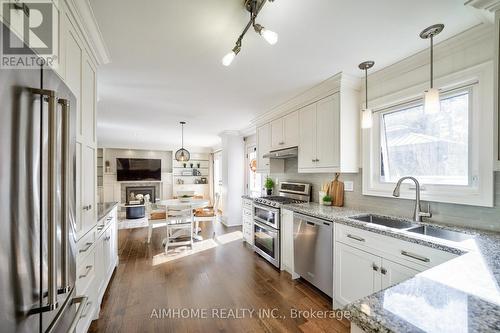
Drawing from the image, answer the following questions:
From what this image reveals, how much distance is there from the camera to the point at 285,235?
9.45 ft

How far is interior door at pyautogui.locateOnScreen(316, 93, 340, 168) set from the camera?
2453 mm

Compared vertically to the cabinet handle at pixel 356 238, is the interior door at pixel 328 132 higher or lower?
higher

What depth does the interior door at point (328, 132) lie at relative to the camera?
2453mm

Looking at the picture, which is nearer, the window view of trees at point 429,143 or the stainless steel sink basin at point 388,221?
the window view of trees at point 429,143

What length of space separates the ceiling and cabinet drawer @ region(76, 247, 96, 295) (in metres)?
1.77

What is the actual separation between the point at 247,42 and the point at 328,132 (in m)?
1.39

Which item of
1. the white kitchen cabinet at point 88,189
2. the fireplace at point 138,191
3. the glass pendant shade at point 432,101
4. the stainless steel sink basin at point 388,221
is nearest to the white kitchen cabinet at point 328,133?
the stainless steel sink basin at point 388,221

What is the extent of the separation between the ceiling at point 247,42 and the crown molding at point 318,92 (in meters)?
0.09

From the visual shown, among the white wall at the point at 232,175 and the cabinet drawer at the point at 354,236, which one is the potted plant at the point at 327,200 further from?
the white wall at the point at 232,175

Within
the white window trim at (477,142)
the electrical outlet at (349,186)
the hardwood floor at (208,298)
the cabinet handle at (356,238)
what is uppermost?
the white window trim at (477,142)

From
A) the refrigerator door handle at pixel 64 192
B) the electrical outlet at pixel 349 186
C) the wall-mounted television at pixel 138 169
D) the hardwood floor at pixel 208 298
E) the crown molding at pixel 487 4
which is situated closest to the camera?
the refrigerator door handle at pixel 64 192

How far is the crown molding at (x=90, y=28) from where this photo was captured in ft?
4.44

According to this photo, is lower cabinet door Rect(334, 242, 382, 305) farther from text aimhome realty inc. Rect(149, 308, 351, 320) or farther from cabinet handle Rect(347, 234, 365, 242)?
text aimhome realty inc. Rect(149, 308, 351, 320)

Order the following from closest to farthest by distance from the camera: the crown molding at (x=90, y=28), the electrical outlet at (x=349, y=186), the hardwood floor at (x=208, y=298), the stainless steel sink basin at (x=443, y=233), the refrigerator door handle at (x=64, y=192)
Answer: the refrigerator door handle at (x=64, y=192)
the crown molding at (x=90, y=28)
the stainless steel sink basin at (x=443, y=233)
the hardwood floor at (x=208, y=298)
the electrical outlet at (x=349, y=186)
